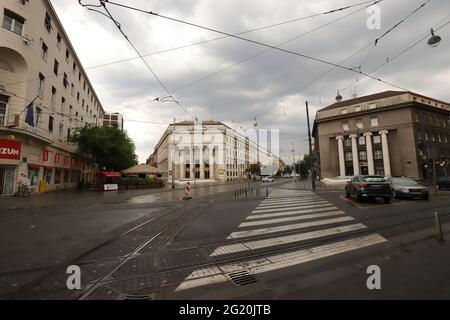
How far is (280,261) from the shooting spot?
184 inches

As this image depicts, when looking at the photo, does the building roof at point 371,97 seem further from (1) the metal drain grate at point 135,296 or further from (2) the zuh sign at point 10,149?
(1) the metal drain grate at point 135,296

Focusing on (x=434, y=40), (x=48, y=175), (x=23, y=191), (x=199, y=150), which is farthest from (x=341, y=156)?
(x=23, y=191)

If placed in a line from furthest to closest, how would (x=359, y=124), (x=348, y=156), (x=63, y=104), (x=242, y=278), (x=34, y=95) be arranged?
(x=348, y=156) < (x=359, y=124) < (x=63, y=104) < (x=34, y=95) < (x=242, y=278)

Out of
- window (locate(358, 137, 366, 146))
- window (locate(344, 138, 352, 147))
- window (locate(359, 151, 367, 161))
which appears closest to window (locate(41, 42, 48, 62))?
window (locate(344, 138, 352, 147))

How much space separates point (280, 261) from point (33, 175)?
25824mm

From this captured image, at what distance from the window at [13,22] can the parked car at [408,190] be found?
3218cm

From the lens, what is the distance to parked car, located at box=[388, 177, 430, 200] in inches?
551

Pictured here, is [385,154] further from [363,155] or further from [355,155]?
[355,155]

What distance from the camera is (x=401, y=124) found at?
134 ft

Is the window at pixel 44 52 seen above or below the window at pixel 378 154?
above

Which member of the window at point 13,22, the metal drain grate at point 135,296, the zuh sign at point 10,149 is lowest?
the metal drain grate at point 135,296

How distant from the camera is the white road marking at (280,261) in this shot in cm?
384

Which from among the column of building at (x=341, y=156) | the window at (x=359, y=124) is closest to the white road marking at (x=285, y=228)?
the column of building at (x=341, y=156)
